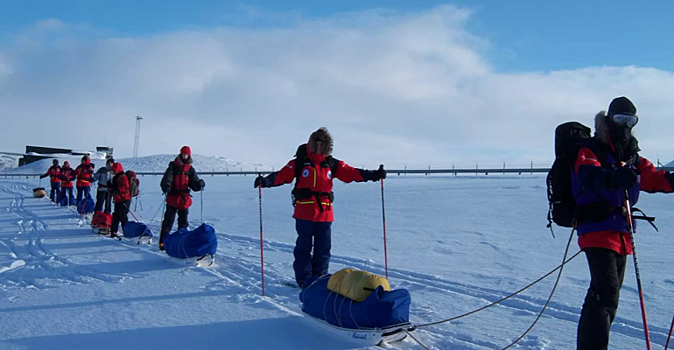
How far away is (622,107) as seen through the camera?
306cm

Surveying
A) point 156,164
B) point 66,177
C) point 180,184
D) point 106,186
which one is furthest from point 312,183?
point 156,164

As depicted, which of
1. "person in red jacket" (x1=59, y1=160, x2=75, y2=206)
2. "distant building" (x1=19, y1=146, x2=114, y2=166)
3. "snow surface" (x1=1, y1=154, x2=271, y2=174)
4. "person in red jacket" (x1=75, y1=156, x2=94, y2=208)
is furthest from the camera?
"distant building" (x1=19, y1=146, x2=114, y2=166)

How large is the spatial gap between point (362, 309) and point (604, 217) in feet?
5.78

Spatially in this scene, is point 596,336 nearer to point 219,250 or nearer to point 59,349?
point 59,349

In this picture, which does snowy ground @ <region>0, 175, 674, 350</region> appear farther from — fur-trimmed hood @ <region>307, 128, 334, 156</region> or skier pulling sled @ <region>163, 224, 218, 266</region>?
fur-trimmed hood @ <region>307, 128, 334, 156</region>

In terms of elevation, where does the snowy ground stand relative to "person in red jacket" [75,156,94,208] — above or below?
below

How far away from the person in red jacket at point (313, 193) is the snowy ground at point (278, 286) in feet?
1.45

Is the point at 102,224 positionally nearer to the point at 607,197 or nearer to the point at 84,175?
the point at 84,175

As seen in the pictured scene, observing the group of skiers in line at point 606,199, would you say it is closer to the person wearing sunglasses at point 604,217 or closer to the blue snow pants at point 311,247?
the person wearing sunglasses at point 604,217

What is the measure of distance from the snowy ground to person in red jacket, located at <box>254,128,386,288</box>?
17.4 inches

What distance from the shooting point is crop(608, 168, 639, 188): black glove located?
2725mm

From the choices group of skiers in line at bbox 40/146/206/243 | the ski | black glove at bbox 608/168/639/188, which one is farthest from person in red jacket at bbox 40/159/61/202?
black glove at bbox 608/168/639/188

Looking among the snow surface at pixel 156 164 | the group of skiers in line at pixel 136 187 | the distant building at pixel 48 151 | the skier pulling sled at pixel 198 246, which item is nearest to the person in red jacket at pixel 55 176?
the group of skiers in line at pixel 136 187

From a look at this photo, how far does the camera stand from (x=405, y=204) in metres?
15.2
